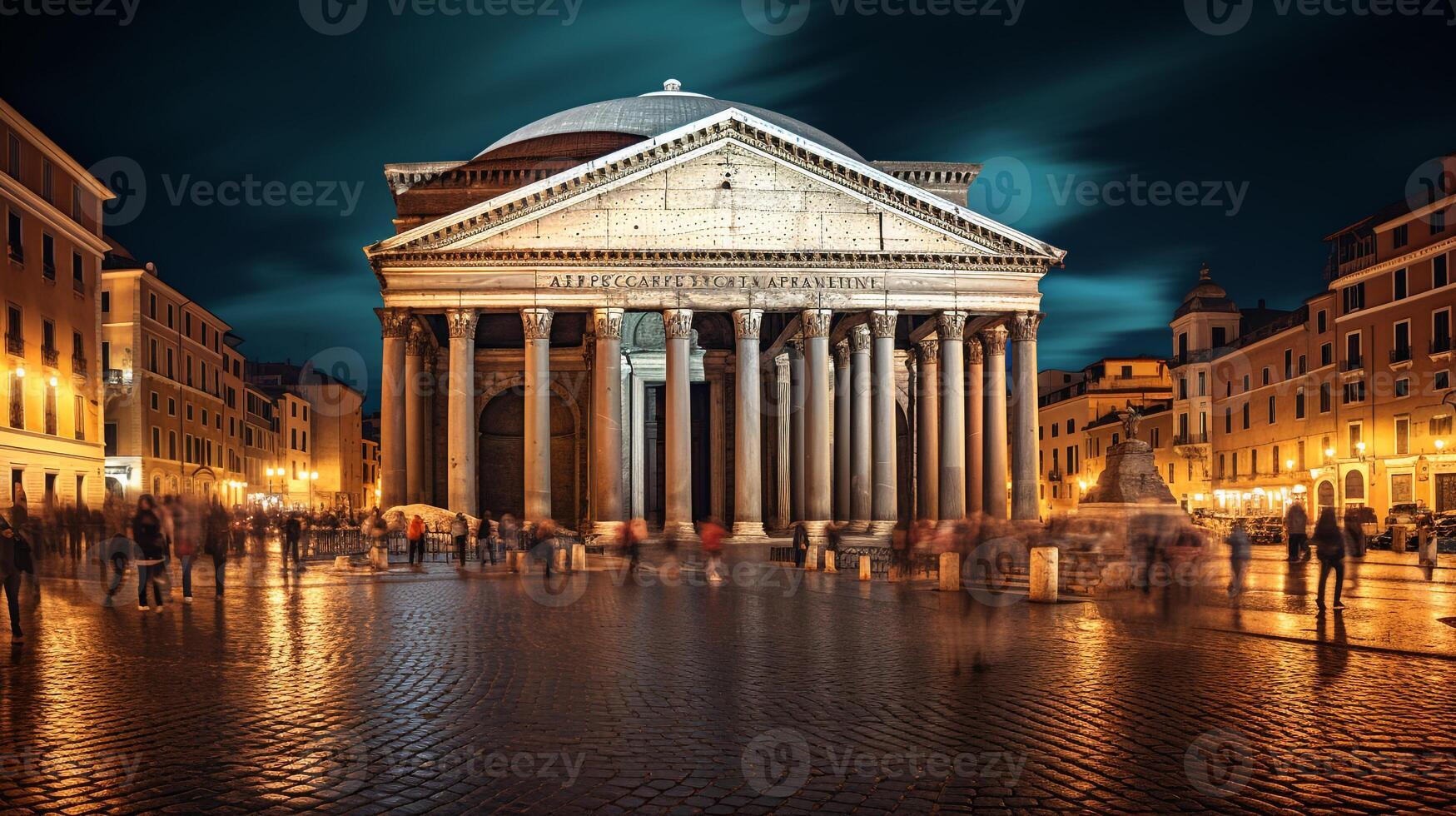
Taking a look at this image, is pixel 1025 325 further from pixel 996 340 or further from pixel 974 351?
pixel 974 351

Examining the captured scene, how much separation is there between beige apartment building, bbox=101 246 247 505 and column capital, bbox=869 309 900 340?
2477cm

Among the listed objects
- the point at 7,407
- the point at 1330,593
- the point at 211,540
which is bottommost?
the point at 1330,593

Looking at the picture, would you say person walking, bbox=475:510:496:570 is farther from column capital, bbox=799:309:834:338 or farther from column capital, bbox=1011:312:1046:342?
column capital, bbox=1011:312:1046:342

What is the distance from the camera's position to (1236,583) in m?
18.7

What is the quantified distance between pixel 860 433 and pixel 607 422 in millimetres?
8082

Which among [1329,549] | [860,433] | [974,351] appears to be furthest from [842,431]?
[1329,549]

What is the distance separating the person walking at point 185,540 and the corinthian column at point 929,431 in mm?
27688

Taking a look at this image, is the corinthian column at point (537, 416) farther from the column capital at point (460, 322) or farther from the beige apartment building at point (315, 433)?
the beige apartment building at point (315, 433)

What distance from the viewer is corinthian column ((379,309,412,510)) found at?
38.4m

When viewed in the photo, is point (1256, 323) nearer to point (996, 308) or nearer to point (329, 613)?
point (996, 308)

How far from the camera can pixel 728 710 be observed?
30.9 feet

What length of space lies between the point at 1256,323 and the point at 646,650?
63.2 meters

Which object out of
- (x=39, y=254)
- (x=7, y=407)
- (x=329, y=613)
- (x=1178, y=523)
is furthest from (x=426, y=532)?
(x=1178, y=523)

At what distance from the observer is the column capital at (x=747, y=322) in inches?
1496
